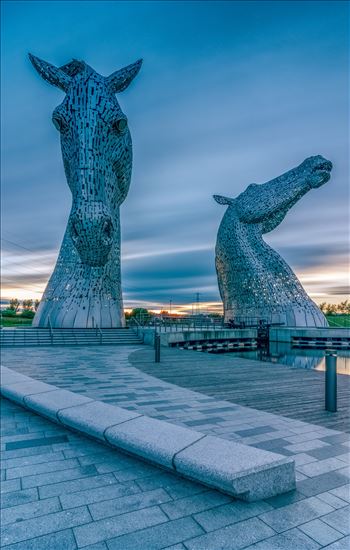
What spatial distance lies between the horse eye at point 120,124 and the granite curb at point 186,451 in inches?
717

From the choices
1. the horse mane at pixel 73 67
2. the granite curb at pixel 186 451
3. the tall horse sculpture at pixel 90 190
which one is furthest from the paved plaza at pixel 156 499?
the horse mane at pixel 73 67

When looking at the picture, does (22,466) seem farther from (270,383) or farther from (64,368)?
(64,368)

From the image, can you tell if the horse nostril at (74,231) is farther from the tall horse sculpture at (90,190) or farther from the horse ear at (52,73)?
the horse ear at (52,73)

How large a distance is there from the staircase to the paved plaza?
→ 45.0 ft

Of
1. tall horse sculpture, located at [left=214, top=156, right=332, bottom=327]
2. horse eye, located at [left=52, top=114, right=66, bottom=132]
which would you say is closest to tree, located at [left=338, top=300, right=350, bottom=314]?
tall horse sculpture, located at [left=214, top=156, right=332, bottom=327]

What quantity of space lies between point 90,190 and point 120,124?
414 cm

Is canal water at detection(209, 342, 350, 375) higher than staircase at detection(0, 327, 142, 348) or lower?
lower

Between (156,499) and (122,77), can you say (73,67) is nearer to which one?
(122,77)

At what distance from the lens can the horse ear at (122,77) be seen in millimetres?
21172

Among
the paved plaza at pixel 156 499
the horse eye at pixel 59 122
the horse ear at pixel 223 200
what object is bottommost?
the paved plaza at pixel 156 499

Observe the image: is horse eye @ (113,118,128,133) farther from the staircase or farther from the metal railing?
the metal railing

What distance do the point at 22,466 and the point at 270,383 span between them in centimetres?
576

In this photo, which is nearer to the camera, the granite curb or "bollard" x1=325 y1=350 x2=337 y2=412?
the granite curb

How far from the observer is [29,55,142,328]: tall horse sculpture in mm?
19531
